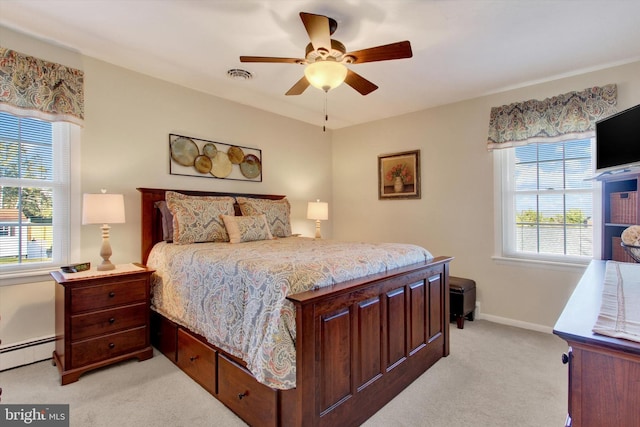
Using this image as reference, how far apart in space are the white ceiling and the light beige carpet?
261cm

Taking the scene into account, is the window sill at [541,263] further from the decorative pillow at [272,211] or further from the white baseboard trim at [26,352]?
the white baseboard trim at [26,352]

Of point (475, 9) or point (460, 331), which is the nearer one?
point (475, 9)

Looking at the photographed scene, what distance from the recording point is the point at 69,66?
8.84 feet

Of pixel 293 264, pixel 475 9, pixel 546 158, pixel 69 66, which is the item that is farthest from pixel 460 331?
pixel 69 66

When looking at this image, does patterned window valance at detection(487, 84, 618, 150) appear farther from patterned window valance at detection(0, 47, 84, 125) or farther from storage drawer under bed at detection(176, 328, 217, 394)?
patterned window valance at detection(0, 47, 84, 125)

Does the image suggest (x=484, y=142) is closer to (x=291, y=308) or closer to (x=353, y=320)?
(x=353, y=320)

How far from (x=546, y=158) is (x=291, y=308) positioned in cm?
331

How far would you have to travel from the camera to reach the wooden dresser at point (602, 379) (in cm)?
76

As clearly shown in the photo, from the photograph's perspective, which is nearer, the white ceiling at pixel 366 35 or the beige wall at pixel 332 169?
the white ceiling at pixel 366 35

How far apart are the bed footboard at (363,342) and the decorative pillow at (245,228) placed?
1568 millimetres

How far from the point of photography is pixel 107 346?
A: 7.95ft

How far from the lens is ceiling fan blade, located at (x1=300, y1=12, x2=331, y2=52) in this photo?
1.79m

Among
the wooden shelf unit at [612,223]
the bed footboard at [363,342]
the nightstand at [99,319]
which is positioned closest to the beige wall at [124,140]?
the nightstand at [99,319]

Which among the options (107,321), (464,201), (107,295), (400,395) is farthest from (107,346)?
(464,201)
